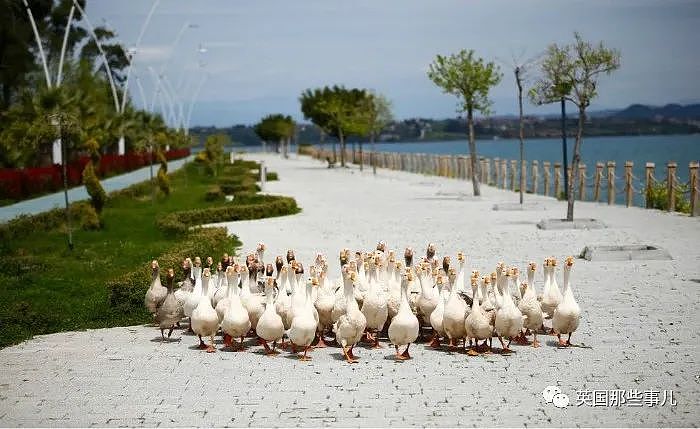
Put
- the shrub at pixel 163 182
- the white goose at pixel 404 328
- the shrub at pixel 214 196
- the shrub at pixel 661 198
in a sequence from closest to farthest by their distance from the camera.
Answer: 1. the white goose at pixel 404 328
2. the shrub at pixel 661 198
3. the shrub at pixel 214 196
4. the shrub at pixel 163 182

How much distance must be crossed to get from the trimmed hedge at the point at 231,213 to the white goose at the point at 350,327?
46.2 feet

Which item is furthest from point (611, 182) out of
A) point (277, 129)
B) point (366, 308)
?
point (277, 129)

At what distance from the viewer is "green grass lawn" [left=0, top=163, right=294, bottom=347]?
1229 centimetres

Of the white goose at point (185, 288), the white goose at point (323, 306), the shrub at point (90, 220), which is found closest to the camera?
the white goose at point (323, 306)

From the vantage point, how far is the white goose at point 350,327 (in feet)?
32.5

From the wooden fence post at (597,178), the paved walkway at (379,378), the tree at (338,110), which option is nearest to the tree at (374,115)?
the tree at (338,110)

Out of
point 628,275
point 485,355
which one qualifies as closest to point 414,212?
point 628,275

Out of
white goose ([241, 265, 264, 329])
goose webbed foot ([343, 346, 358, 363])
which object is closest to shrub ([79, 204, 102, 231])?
white goose ([241, 265, 264, 329])

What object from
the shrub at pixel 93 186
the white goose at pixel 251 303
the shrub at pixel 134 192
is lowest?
the shrub at pixel 134 192

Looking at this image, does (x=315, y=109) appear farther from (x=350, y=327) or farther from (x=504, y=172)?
(x=350, y=327)

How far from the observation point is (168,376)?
30.7 ft

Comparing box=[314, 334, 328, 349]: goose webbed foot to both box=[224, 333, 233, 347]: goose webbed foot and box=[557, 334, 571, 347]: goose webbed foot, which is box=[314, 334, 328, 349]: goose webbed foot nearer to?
box=[224, 333, 233, 347]: goose webbed foot

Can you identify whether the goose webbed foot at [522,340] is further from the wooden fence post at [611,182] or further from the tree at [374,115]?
the tree at [374,115]

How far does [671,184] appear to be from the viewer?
26.9 meters
